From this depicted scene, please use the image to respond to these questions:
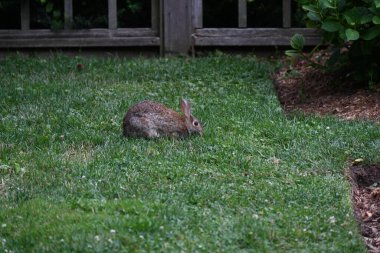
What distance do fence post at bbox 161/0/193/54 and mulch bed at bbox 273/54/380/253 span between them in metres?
1.63

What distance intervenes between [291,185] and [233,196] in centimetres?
56

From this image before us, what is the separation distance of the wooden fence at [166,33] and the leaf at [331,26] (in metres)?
3.05

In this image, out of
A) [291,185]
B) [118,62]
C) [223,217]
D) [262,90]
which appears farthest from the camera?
[118,62]

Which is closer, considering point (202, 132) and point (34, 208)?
point (34, 208)

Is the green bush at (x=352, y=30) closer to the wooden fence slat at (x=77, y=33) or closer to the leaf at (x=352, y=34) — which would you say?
the leaf at (x=352, y=34)

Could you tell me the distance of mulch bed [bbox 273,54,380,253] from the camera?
652 cm

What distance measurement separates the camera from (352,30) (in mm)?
8812

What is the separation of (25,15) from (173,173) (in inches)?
265

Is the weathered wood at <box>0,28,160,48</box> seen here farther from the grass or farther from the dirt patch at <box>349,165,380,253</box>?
the dirt patch at <box>349,165,380,253</box>

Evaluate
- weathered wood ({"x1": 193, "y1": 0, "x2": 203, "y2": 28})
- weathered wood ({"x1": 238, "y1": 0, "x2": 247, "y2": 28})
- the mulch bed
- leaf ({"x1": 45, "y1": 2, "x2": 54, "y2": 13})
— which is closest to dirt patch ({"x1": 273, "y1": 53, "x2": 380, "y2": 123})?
the mulch bed

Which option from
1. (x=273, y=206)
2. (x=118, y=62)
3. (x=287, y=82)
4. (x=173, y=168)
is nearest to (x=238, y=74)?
(x=287, y=82)

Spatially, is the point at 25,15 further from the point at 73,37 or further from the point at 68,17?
the point at 73,37

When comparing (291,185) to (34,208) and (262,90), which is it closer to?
(34,208)

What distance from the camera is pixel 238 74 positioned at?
10875 mm
